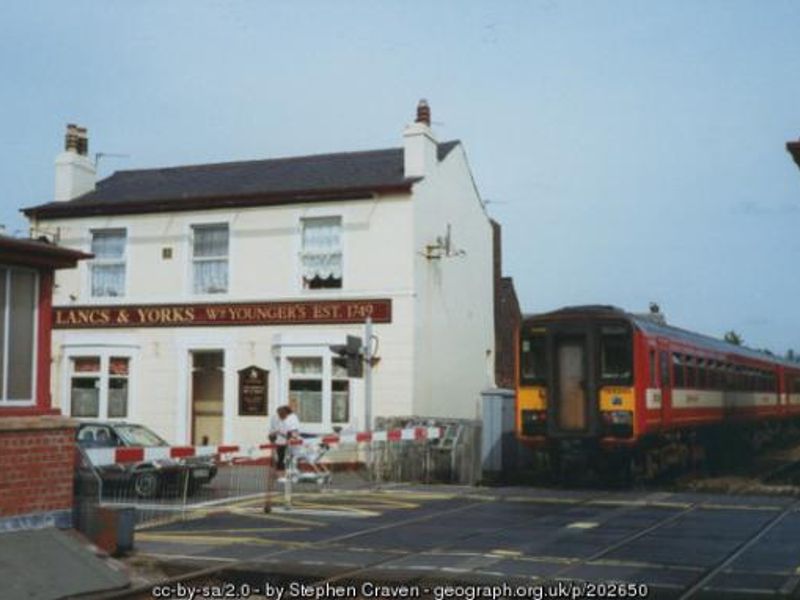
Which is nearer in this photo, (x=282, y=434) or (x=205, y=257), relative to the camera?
(x=282, y=434)

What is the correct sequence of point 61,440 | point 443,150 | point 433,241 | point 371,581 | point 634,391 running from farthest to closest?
point 443,150
point 433,241
point 634,391
point 61,440
point 371,581

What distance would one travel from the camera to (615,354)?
1769cm

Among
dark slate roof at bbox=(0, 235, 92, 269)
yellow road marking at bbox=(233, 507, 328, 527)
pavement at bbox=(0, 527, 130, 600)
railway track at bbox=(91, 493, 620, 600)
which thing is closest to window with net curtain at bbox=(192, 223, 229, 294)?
yellow road marking at bbox=(233, 507, 328, 527)

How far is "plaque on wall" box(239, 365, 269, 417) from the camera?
22.8 meters

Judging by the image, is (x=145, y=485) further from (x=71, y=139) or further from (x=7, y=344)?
(x=71, y=139)

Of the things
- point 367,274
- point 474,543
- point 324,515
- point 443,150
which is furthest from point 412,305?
point 474,543

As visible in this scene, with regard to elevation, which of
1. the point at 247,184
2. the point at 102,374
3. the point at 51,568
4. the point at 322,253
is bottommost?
the point at 51,568

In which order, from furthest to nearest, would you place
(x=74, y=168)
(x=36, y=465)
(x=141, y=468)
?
(x=74, y=168) < (x=141, y=468) < (x=36, y=465)

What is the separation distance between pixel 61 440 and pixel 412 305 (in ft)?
Result: 40.5

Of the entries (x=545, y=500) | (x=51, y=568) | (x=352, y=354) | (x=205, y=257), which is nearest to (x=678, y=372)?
(x=545, y=500)

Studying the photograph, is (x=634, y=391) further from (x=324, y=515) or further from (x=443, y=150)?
(x=443, y=150)

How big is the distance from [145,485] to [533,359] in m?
7.29

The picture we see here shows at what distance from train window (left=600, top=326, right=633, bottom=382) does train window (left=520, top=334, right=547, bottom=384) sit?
1.12 metres

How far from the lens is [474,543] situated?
36.3 ft
